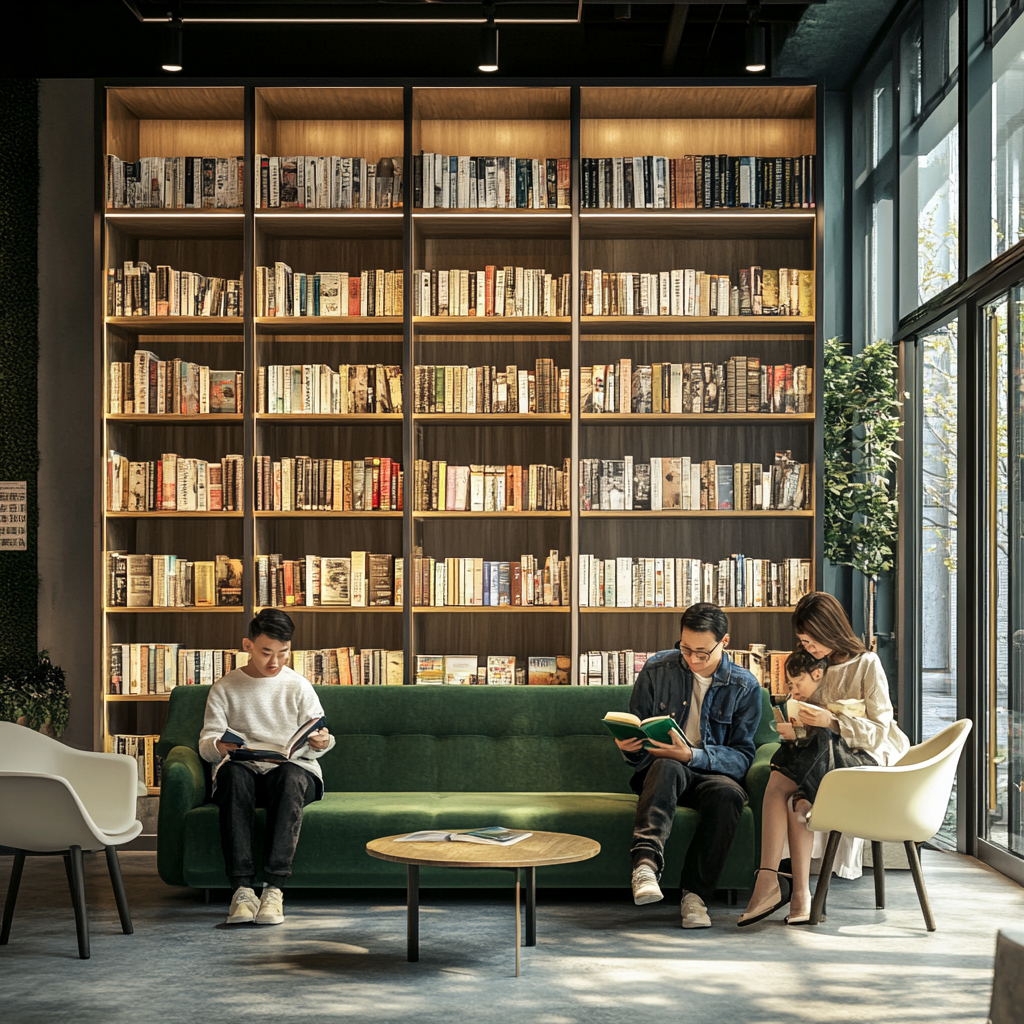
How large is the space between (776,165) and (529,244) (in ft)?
4.30

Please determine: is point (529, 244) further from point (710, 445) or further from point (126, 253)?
point (126, 253)

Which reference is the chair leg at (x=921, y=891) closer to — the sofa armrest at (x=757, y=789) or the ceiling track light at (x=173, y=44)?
the sofa armrest at (x=757, y=789)

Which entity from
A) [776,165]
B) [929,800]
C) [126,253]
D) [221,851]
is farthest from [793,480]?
[126,253]

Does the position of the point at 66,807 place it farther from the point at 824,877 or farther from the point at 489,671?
the point at 824,877

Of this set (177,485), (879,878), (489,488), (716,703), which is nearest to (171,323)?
(177,485)

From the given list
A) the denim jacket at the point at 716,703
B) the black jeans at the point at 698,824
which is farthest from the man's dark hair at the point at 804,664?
the black jeans at the point at 698,824

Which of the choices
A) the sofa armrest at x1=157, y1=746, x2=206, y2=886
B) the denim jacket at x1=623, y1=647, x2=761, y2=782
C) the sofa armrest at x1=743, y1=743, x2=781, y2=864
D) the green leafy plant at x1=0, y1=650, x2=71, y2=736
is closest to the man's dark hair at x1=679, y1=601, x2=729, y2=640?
the denim jacket at x1=623, y1=647, x2=761, y2=782

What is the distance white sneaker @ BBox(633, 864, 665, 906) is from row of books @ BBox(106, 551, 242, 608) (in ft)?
8.21

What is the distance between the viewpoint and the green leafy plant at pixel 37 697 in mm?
5551

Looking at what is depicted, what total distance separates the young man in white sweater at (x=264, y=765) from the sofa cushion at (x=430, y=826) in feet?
0.34

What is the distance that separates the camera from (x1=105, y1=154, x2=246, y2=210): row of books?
5.60 meters

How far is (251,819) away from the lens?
4.28 meters

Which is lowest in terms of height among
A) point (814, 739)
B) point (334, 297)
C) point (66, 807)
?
point (66, 807)

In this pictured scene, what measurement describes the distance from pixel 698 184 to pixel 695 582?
76.0 inches
